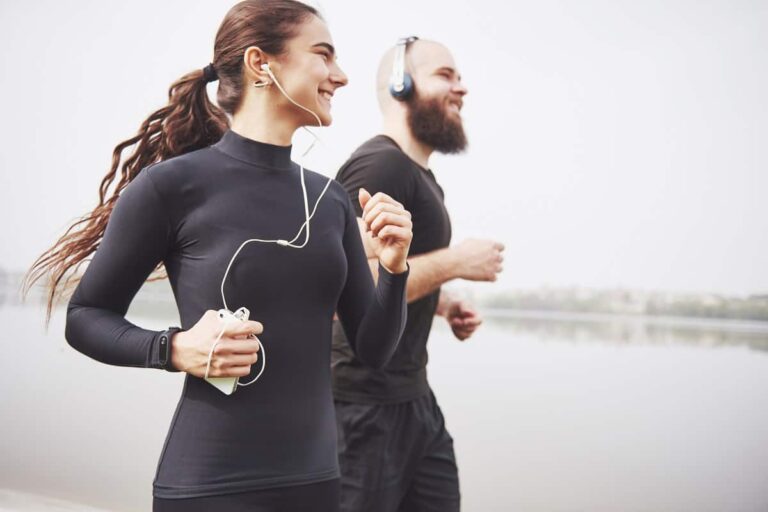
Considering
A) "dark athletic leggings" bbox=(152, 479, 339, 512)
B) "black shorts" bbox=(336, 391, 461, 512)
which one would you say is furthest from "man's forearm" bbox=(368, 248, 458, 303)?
"dark athletic leggings" bbox=(152, 479, 339, 512)

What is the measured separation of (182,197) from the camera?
874 millimetres

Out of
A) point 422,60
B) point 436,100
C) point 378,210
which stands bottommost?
point 378,210

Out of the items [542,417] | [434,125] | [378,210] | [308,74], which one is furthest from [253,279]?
[542,417]

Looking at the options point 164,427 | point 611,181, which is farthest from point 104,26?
point 611,181

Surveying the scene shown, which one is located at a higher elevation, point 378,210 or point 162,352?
point 378,210

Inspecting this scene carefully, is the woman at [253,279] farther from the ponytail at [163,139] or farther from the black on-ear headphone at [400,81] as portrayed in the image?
the black on-ear headphone at [400,81]

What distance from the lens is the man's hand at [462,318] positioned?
161cm

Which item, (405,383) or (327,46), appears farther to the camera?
(405,383)

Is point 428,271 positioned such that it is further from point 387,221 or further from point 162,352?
point 162,352

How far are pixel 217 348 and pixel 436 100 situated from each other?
101 cm

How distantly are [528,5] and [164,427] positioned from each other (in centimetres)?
202

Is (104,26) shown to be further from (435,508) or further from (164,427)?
(435,508)

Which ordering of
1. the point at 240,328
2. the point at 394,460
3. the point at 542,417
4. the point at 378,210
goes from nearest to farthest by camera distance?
the point at 240,328 < the point at 378,210 < the point at 394,460 < the point at 542,417

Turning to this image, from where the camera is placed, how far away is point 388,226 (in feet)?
2.94
